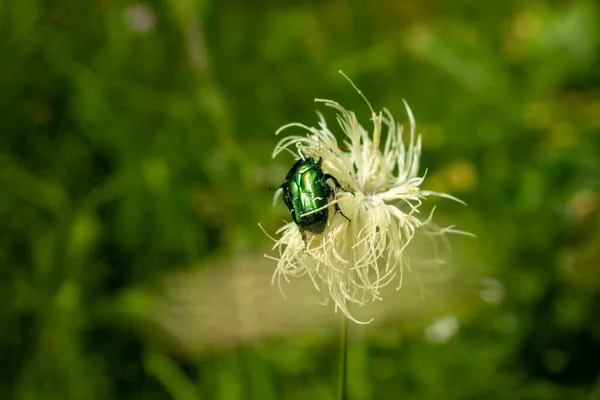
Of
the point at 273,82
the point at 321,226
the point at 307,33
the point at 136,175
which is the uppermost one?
the point at 307,33

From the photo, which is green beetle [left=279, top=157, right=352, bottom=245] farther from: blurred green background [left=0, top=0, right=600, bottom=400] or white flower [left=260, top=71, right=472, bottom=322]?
blurred green background [left=0, top=0, right=600, bottom=400]

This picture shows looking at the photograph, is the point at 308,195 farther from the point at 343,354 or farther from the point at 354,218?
the point at 343,354

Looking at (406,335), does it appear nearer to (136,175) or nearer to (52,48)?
(136,175)

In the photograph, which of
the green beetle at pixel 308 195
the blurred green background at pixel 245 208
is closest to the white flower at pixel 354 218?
the green beetle at pixel 308 195

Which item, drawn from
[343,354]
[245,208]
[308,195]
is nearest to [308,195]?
[308,195]

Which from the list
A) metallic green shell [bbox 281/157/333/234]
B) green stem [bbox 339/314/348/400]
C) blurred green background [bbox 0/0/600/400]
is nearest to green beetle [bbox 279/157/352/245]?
metallic green shell [bbox 281/157/333/234]

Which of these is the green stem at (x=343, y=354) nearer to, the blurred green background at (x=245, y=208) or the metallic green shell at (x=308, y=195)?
the metallic green shell at (x=308, y=195)

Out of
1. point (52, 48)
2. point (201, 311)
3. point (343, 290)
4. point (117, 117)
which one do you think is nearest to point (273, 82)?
point (117, 117)
